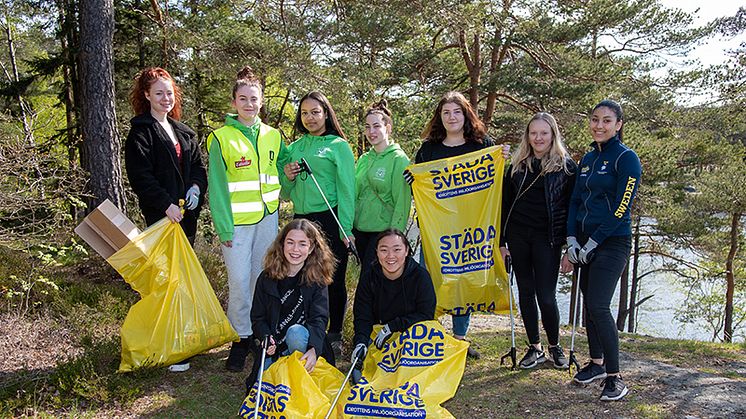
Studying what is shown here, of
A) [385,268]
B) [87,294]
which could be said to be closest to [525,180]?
[385,268]

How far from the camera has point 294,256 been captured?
361 centimetres

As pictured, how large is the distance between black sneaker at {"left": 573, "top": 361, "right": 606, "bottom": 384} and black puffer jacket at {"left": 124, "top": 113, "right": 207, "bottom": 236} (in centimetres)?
308

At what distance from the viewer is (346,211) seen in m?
4.09

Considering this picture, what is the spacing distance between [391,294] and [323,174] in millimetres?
1051

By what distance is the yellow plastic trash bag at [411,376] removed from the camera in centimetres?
313

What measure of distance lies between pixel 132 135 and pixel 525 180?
2.80 metres

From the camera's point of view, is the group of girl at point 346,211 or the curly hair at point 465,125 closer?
the group of girl at point 346,211

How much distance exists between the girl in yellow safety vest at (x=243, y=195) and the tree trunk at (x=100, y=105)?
2.71 meters

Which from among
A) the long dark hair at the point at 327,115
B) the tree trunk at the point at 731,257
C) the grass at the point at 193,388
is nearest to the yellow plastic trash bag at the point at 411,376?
the grass at the point at 193,388

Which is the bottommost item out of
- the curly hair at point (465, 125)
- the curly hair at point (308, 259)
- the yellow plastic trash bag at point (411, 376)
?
the yellow plastic trash bag at point (411, 376)

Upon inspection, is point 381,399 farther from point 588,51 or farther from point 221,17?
point 588,51

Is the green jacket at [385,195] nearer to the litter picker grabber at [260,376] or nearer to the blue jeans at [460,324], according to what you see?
the blue jeans at [460,324]

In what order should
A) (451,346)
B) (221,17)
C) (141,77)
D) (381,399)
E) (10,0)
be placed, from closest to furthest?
(381,399) < (451,346) < (141,77) < (221,17) < (10,0)

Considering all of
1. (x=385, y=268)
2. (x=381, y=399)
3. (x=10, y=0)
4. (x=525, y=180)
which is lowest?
(x=381, y=399)
